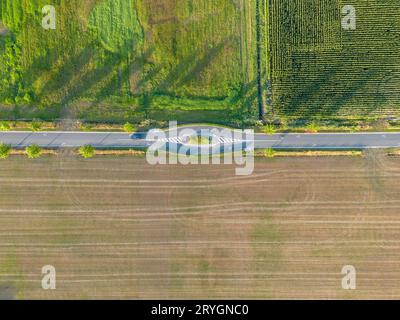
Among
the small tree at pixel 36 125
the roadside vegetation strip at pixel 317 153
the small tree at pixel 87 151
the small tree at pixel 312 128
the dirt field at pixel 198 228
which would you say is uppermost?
the small tree at pixel 36 125

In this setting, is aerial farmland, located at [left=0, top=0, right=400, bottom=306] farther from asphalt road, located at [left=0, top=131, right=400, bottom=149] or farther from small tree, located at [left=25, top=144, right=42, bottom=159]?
small tree, located at [left=25, top=144, right=42, bottom=159]

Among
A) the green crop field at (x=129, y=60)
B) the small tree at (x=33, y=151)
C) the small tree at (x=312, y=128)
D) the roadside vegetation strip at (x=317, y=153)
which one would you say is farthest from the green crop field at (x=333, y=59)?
the small tree at (x=33, y=151)

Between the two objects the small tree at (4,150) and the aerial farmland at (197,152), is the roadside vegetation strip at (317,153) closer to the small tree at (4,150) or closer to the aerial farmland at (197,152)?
the aerial farmland at (197,152)

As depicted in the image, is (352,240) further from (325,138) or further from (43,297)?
(43,297)

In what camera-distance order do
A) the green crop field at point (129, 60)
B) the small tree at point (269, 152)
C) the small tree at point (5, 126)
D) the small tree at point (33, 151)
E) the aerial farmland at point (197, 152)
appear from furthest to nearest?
the green crop field at point (129, 60), the aerial farmland at point (197, 152), the small tree at point (5, 126), the small tree at point (269, 152), the small tree at point (33, 151)

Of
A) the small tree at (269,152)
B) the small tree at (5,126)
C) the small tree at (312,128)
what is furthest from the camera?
the small tree at (312,128)

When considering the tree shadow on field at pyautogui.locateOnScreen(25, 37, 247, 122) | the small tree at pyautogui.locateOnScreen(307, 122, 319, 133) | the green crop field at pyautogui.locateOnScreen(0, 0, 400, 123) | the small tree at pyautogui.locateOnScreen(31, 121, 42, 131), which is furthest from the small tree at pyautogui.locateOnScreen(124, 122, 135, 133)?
the small tree at pyautogui.locateOnScreen(307, 122, 319, 133)
